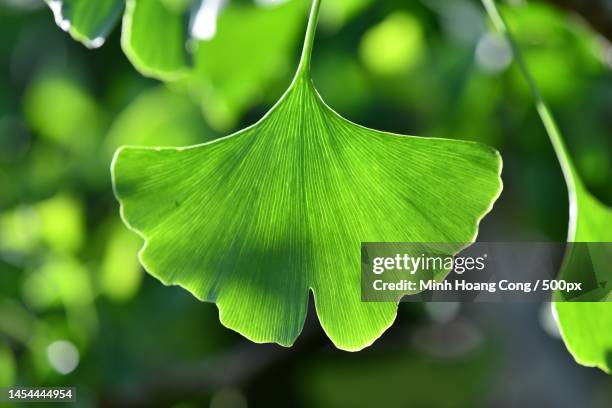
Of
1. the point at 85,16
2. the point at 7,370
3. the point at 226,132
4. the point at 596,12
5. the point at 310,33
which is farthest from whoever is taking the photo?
the point at 226,132

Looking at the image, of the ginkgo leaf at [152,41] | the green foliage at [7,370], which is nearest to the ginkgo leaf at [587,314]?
the ginkgo leaf at [152,41]

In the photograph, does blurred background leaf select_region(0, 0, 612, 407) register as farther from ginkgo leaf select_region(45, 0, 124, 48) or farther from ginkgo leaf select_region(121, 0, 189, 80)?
ginkgo leaf select_region(45, 0, 124, 48)

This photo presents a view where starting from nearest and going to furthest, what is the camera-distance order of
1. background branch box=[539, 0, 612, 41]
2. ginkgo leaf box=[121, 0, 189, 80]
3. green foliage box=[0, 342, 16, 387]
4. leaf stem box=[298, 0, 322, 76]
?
leaf stem box=[298, 0, 322, 76], ginkgo leaf box=[121, 0, 189, 80], background branch box=[539, 0, 612, 41], green foliage box=[0, 342, 16, 387]

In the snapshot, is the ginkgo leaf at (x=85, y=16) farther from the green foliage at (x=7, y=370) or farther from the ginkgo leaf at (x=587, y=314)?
the green foliage at (x=7, y=370)

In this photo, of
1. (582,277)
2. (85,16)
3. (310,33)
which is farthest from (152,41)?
(582,277)

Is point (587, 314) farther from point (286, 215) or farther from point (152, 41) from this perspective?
point (152, 41)

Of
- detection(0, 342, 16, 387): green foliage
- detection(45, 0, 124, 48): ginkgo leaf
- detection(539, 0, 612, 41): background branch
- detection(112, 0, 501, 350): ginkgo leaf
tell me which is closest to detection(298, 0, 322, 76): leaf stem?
detection(112, 0, 501, 350): ginkgo leaf
